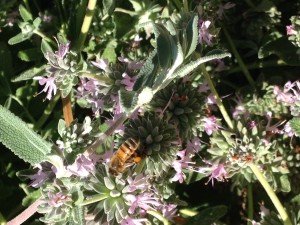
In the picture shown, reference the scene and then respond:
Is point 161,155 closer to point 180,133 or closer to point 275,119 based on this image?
point 180,133

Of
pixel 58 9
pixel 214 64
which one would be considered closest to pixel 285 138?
pixel 214 64

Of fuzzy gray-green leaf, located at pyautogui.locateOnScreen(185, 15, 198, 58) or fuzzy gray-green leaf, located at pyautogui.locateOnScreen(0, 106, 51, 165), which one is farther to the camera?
fuzzy gray-green leaf, located at pyautogui.locateOnScreen(0, 106, 51, 165)

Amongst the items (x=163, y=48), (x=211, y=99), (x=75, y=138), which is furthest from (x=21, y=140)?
(x=211, y=99)

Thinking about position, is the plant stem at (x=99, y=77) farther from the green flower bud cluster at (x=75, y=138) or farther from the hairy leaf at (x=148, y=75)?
the hairy leaf at (x=148, y=75)

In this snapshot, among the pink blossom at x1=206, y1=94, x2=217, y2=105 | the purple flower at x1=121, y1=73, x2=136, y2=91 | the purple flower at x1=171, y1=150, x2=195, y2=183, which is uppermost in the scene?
the purple flower at x1=121, y1=73, x2=136, y2=91

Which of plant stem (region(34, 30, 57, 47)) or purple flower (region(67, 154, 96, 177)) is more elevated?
plant stem (region(34, 30, 57, 47))

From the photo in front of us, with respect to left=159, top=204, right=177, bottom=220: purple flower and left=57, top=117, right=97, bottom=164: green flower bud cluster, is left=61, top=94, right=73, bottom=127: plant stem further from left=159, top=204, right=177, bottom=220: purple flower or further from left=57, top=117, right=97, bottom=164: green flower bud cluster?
left=159, top=204, right=177, bottom=220: purple flower

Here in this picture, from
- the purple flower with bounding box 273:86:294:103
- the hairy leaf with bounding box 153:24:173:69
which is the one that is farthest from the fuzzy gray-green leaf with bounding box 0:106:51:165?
the purple flower with bounding box 273:86:294:103
